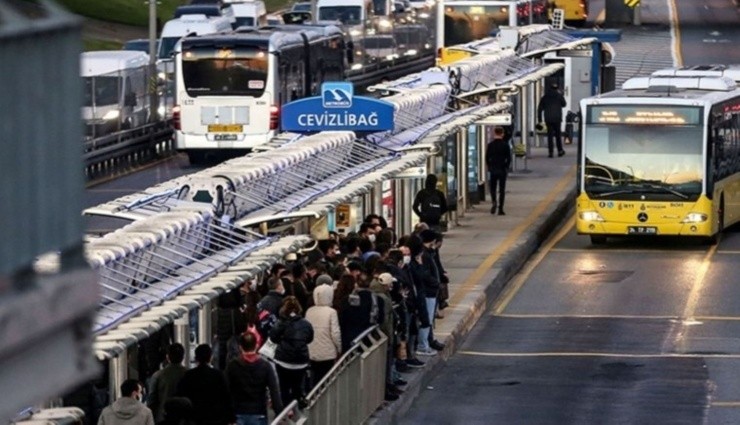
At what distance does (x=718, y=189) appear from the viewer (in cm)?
3403

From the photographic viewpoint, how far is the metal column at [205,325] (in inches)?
640

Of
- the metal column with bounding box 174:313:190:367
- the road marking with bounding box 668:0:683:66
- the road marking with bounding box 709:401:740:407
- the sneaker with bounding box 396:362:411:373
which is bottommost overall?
the road marking with bounding box 668:0:683:66

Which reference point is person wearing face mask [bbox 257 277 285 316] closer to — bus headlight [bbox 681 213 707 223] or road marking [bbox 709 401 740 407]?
road marking [bbox 709 401 740 407]

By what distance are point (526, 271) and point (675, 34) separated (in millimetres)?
53406

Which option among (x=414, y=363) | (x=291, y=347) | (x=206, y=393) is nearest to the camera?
(x=206, y=393)

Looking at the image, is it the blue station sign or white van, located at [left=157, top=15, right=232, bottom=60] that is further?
white van, located at [left=157, top=15, right=232, bottom=60]

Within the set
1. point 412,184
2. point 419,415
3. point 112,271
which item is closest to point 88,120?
point 412,184

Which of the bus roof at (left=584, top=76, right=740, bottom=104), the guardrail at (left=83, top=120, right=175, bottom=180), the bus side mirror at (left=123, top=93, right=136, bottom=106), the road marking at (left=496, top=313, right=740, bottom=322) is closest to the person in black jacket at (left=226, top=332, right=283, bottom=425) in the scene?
the road marking at (left=496, top=313, right=740, bottom=322)

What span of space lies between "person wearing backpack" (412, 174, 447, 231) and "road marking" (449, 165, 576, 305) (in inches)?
35.8

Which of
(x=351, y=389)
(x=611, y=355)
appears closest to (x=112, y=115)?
(x=611, y=355)

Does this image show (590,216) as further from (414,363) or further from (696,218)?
(414,363)

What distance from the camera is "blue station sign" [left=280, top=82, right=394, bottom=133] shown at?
27.6 m

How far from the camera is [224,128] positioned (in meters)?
44.4

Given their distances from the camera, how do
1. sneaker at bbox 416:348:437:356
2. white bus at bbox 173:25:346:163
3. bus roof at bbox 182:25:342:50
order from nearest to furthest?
sneaker at bbox 416:348:437:356, white bus at bbox 173:25:346:163, bus roof at bbox 182:25:342:50
